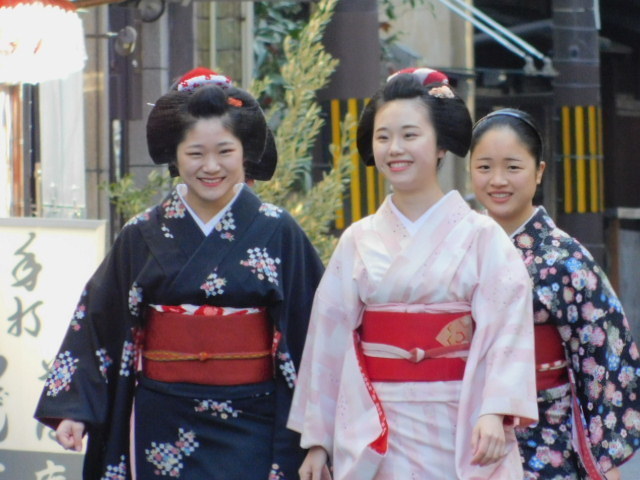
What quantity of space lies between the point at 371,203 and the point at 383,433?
6.20 m

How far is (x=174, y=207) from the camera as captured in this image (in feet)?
15.5

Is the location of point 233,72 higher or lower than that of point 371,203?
higher

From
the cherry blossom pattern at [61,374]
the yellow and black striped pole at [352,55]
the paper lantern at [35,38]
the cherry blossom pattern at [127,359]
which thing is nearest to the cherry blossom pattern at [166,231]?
the cherry blossom pattern at [127,359]

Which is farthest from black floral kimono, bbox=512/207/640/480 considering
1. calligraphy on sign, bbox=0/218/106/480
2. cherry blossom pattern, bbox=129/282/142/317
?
calligraphy on sign, bbox=0/218/106/480

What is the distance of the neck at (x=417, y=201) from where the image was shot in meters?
4.38

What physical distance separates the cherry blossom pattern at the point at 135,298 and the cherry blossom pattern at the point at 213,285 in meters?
0.23

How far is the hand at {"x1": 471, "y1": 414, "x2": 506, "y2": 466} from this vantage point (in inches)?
158

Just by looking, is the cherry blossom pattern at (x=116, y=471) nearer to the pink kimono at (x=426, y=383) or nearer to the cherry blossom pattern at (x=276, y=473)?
the cherry blossom pattern at (x=276, y=473)

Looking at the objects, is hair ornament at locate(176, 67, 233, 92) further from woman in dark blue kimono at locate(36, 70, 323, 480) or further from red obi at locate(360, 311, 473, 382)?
red obi at locate(360, 311, 473, 382)

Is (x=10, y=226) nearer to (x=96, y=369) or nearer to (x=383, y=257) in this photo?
(x=96, y=369)

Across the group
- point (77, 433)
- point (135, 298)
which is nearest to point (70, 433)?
point (77, 433)

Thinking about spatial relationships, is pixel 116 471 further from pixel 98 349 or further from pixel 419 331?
pixel 419 331

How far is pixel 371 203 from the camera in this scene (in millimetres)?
10375

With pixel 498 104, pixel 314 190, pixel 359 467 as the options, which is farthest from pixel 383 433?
pixel 498 104
